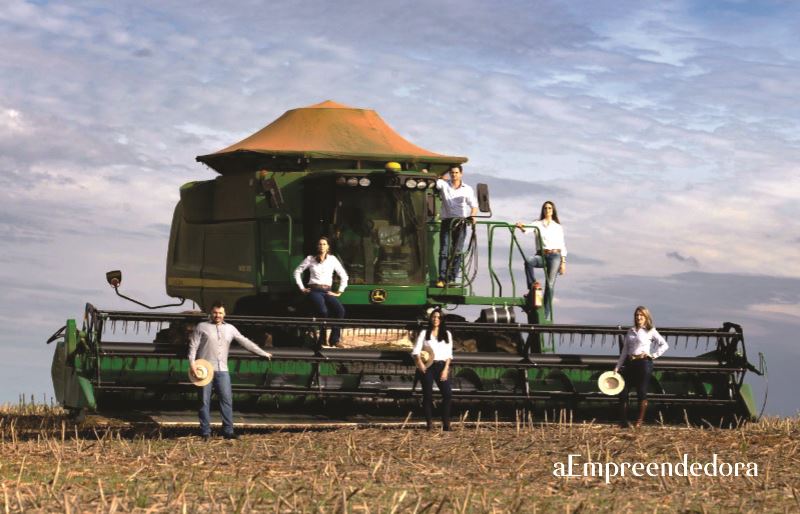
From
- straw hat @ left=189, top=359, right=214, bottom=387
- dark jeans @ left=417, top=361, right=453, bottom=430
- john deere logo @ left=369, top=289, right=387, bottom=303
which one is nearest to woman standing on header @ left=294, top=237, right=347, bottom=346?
john deere logo @ left=369, top=289, right=387, bottom=303

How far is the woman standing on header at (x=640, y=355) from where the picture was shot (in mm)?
16422

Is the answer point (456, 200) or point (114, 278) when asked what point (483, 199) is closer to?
point (456, 200)

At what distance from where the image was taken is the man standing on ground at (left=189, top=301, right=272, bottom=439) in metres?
15.3

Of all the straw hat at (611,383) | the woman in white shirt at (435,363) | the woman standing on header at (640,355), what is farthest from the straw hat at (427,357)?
the woman standing on header at (640,355)

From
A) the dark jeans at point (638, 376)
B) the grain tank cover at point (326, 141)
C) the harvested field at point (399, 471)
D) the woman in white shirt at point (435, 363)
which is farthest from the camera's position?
the grain tank cover at point (326, 141)

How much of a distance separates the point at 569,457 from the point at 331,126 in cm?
812

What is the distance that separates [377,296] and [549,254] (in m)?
2.59

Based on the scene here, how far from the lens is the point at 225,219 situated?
62.5ft

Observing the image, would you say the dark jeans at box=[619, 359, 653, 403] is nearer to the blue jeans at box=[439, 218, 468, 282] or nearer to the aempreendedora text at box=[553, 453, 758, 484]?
the blue jeans at box=[439, 218, 468, 282]

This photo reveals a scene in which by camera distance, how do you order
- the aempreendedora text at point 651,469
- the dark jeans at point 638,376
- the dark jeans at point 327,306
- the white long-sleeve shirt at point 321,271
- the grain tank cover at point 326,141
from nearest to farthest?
the aempreendedora text at point 651,469 < the dark jeans at point 638,376 < the dark jeans at point 327,306 < the white long-sleeve shirt at point 321,271 < the grain tank cover at point 326,141

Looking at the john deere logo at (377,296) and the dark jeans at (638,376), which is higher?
the john deere logo at (377,296)

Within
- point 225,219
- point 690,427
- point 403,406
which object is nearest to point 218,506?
point 403,406

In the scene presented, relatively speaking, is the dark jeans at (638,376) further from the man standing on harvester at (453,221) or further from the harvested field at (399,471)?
the man standing on harvester at (453,221)

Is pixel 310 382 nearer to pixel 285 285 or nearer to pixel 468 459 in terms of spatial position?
pixel 285 285
